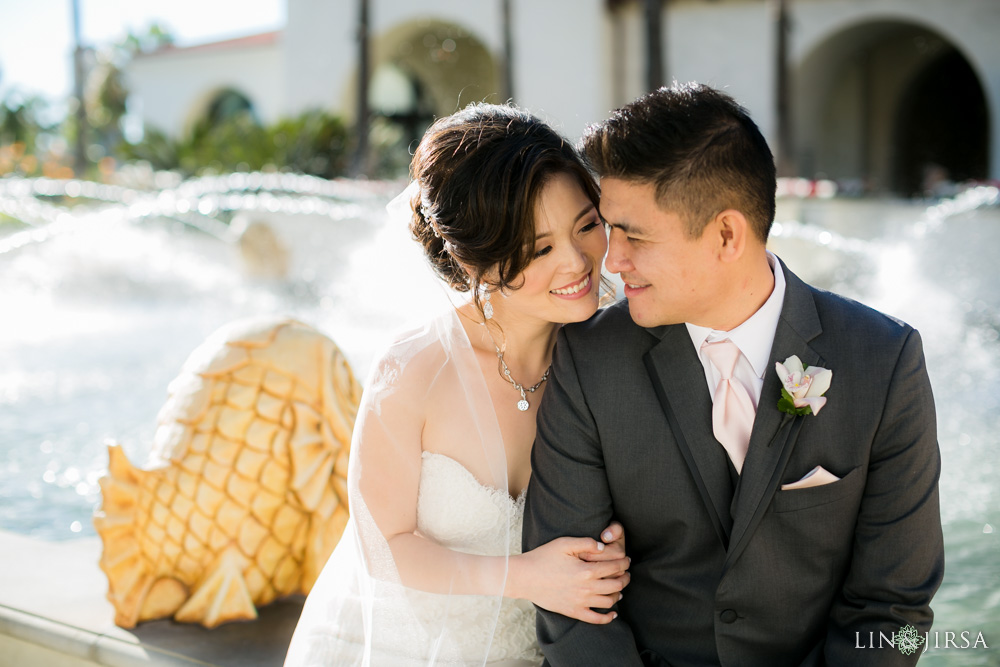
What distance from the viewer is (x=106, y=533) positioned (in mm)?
2693

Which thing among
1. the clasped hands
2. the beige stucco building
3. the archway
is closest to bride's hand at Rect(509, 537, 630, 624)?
the clasped hands

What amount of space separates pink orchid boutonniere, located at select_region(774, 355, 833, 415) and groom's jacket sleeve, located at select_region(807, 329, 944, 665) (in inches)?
6.7

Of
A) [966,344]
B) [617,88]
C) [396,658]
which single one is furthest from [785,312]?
[617,88]

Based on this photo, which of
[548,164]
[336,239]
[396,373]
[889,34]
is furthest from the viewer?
[889,34]

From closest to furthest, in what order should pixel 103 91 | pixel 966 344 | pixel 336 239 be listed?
pixel 966 344, pixel 336 239, pixel 103 91

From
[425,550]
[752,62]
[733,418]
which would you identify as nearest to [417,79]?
[752,62]

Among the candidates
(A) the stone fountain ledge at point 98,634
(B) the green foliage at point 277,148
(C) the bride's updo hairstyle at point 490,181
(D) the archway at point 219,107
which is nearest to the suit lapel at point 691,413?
(C) the bride's updo hairstyle at point 490,181

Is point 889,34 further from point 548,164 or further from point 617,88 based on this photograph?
point 548,164

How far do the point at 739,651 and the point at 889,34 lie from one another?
1841 centimetres

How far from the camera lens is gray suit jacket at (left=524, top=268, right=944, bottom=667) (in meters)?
1.94

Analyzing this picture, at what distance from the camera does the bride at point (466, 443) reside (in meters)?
2.22

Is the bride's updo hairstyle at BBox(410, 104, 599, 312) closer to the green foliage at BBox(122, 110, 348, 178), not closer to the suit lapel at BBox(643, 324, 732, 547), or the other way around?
the suit lapel at BBox(643, 324, 732, 547)

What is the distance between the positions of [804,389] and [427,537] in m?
1.10

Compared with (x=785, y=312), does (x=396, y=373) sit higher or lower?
lower
